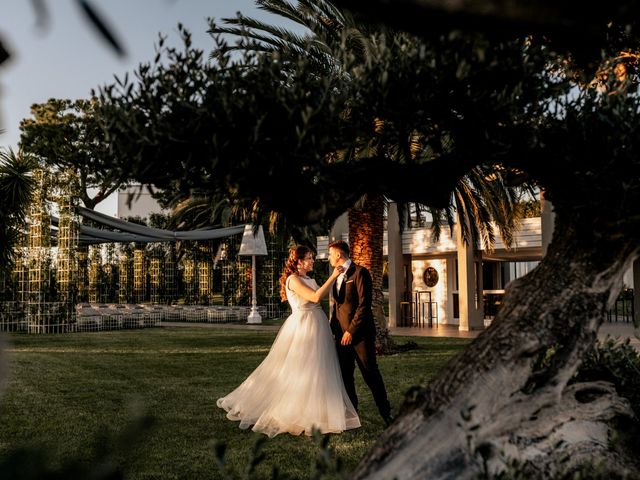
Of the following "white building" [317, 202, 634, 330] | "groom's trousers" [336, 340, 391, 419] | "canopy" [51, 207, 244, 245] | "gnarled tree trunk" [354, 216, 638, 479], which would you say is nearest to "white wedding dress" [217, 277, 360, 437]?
"groom's trousers" [336, 340, 391, 419]

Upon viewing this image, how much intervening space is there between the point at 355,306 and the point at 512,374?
4151 millimetres

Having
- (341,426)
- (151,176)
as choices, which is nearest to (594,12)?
(151,176)

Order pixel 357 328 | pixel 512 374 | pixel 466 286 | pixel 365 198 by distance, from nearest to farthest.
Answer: pixel 512 374, pixel 357 328, pixel 365 198, pixel 466 286

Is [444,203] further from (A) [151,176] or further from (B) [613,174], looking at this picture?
(A) [151,176]

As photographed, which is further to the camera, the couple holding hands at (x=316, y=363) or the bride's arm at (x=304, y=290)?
the bride's arm at (x=304, y=290)

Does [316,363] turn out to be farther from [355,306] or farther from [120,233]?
[120,233]

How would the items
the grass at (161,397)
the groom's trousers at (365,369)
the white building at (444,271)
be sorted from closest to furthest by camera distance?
the grass at (161,397) → the groom's trousers at (365,369) → the white building at (444,271)

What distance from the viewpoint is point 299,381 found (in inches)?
275

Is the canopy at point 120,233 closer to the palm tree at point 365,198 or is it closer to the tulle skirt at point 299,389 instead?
the palm tree at point 365,198

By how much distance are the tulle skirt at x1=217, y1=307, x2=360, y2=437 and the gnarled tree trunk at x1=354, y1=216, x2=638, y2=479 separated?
3.67 metres

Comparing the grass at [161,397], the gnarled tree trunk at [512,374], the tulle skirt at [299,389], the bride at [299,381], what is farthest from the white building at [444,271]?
the gnarled tree trunk at [512,374]

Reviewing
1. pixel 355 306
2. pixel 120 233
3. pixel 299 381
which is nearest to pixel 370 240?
pixel 355 306

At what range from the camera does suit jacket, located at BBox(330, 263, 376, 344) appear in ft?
22.8

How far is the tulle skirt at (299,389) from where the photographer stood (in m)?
6.72
